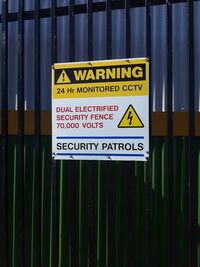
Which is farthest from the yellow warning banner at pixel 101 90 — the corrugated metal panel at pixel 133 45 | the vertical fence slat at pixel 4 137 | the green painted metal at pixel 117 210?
the corrugated metal panel at pixel 133 45

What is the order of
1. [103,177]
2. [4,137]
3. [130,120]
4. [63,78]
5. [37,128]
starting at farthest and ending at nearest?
[103,177], [4,137], [37,128], [63,78], [130,120]

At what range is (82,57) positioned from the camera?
456 centimetres

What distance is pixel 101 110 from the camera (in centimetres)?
333

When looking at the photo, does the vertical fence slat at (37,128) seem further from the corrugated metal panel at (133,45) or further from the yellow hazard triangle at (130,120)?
the corrugated metal panel at (133,45)

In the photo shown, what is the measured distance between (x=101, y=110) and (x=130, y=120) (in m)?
0.21

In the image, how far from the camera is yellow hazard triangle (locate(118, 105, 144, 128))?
128 inches

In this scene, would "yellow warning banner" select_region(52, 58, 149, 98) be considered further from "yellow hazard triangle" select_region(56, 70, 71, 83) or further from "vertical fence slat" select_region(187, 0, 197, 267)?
"vertical fence slat" select_region(187, 0, 197, 267)

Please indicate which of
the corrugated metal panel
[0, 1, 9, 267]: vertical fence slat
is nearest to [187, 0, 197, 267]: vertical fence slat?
the corrugated metal panel

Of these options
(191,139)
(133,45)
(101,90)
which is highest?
(133,45)

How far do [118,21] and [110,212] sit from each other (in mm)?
1827

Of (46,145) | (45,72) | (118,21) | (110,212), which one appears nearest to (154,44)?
(118,21)

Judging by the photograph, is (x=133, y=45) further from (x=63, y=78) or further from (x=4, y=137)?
(x=4, y=137)

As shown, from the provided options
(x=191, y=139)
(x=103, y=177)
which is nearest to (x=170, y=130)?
(x=191, y=139)

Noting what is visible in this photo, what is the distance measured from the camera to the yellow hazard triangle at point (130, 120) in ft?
10.7
